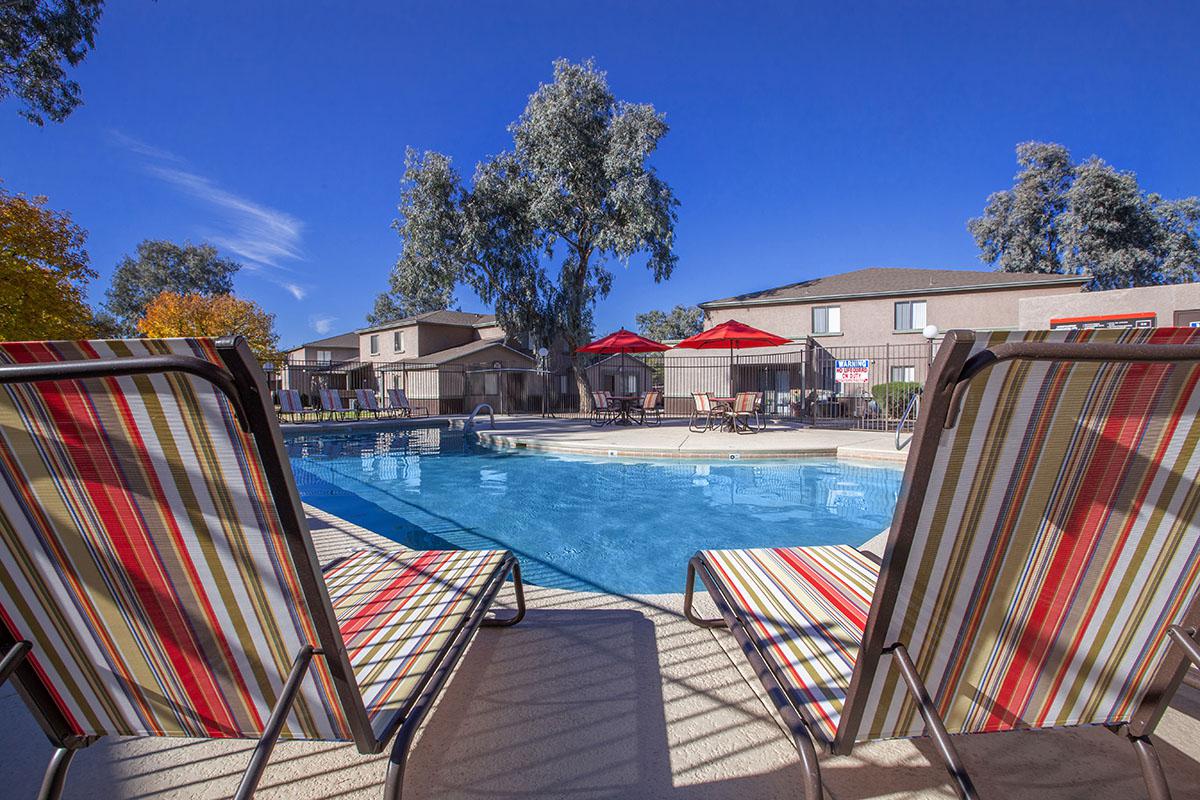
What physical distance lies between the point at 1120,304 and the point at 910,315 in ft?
20.8

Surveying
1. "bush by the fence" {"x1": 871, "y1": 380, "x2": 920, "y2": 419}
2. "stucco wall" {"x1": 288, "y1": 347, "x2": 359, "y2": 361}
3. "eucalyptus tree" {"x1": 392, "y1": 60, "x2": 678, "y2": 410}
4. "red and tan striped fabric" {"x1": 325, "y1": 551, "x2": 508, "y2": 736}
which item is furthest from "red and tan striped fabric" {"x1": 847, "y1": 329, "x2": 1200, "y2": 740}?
"stucco wall" {"x1": 288, "y1": 347, "x2": 359, "y2": 361}

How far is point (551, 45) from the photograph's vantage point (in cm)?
1922

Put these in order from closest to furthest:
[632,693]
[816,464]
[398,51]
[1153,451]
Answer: [1153,451] < [632,693] < [816,464] < [398,51]

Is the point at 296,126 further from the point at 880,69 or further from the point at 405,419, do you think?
the point at 880,69

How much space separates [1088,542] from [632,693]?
4.50ft

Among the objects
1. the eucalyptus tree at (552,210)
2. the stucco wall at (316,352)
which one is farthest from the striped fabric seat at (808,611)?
the stucco wall at (316,352)

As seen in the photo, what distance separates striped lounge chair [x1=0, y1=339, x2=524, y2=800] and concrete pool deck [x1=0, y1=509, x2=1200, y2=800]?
39cm

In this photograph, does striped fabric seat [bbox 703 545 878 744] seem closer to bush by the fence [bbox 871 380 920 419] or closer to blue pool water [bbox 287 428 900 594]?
blue pool water [bbox 287 428 900 594]

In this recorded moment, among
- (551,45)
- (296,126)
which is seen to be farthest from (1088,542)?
(296,126)

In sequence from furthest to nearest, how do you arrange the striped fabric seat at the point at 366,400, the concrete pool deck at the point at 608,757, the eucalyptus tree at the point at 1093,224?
the eucalyptus tree at the point at 1093,224 → the striped fabric seat at the point at 366,400 → the concrete pool deck at the point at 608,757

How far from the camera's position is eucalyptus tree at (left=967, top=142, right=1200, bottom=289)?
2584cm

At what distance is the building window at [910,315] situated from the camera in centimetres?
1961

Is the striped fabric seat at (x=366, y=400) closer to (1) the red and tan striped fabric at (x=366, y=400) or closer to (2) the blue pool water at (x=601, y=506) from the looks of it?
(1) the red and tan striped fabric at (x=366, y=400)

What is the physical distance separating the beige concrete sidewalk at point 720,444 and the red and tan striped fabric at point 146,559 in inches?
319
